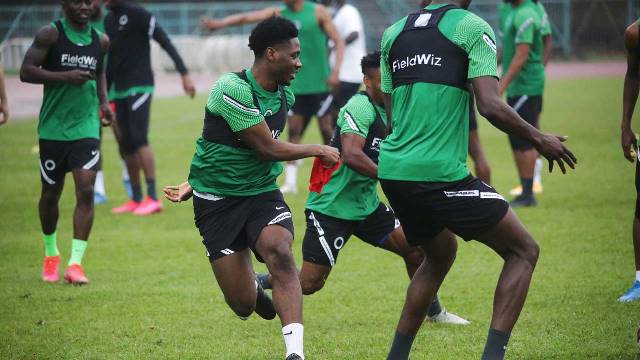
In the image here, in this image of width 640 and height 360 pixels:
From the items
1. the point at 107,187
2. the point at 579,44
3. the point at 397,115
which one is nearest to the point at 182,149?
the point at 107,187

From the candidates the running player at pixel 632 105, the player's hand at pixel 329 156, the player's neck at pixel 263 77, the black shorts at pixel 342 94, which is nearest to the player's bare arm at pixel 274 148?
the player's hand at pixel 329 156

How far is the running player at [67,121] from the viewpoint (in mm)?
9281

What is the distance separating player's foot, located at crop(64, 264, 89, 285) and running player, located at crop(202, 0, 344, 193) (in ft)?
17.6

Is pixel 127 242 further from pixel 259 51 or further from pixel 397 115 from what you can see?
pixel 397 115

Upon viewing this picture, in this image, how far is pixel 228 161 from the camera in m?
6.69

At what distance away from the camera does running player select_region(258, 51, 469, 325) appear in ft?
24.4

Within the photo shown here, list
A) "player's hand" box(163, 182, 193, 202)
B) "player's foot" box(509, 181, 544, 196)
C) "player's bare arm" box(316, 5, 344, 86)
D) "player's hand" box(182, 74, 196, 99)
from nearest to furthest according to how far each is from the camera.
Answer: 1. "player's hand" box(163, 182, 193, 202)
2. "player's hand" box(182, 74, 196, 99)
3. "player's foot" box(509, 181, 544, 196)
4. "player's bare arm" box(316, 5, 344, 86)

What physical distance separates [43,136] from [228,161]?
333 centimetres

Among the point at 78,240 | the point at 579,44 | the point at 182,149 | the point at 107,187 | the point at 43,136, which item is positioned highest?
the point at 43,136

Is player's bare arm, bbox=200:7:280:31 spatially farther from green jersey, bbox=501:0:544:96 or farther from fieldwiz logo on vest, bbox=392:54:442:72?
fieldwiz logo on vest, bbox=392:54:442:72

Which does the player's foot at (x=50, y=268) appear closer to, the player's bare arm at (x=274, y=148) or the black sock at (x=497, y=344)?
the player's bare arm at (x=274, y=148)

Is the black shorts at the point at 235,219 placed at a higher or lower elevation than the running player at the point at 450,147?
lower

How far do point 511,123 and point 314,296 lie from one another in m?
3.65

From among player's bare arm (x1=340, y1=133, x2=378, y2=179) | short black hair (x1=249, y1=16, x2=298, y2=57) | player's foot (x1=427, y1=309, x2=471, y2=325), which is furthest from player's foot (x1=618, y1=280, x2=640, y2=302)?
short black hair (x1=249, y1=16, x2=298, y2=57)
